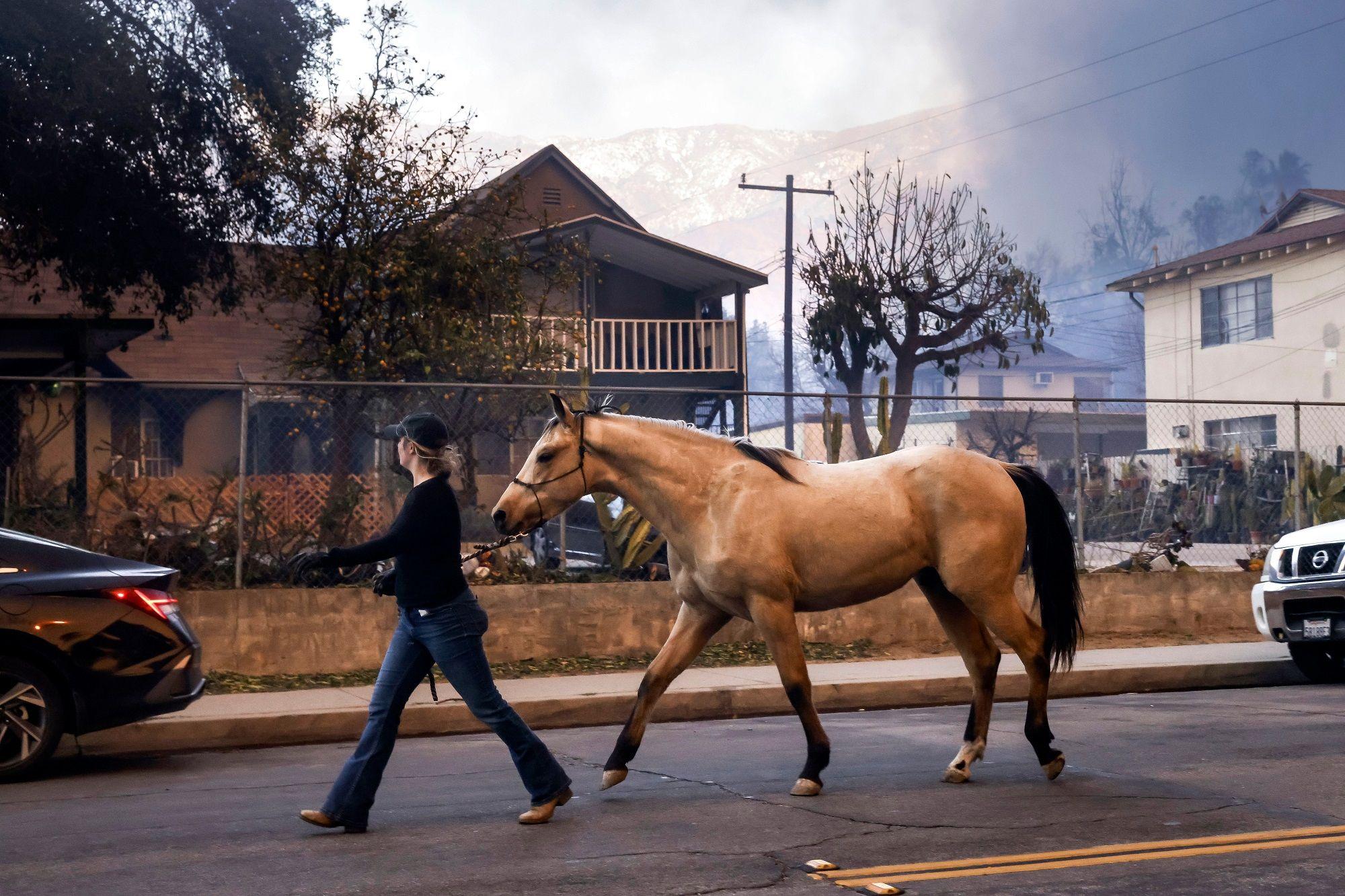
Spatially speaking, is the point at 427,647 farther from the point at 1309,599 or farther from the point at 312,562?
the point at 1309,599

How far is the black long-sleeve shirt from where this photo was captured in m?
6.28

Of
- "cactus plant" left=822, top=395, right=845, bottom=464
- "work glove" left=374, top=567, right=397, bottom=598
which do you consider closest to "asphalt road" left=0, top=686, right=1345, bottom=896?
"work glove" left=374, top=567, right=397, bottom=598

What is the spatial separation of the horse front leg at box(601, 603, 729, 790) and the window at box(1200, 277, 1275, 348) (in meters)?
34.5

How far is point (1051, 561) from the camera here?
789 cm

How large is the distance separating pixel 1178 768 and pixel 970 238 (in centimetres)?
3161

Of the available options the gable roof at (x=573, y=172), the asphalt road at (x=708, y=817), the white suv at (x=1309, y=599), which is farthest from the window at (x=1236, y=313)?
the asphalt road at (x=708, y=817)

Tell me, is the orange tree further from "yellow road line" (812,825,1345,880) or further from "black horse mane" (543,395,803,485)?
"yellow road line" (812,825,1345,880)

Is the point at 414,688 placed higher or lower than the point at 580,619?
higher

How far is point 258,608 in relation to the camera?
39.0 feet

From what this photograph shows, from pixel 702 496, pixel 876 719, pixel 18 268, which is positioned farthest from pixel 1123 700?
pixel 18 268

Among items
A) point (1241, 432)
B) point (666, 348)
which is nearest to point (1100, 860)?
point (1241, 432)

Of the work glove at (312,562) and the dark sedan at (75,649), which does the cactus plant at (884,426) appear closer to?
the dark sedan at (75,649)

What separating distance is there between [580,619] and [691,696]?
2377 millimetres

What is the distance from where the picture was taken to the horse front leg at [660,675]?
280 inches
